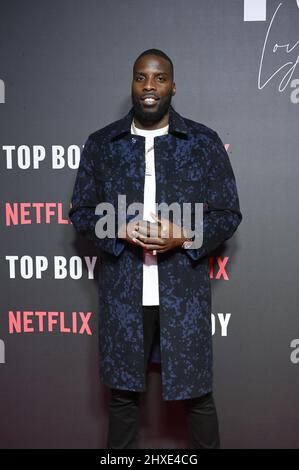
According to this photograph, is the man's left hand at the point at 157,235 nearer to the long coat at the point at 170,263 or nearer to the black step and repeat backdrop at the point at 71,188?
the long coat at the point at 170,263

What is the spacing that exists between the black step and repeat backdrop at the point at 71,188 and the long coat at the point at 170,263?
252 millimetres

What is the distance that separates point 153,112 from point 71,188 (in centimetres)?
46

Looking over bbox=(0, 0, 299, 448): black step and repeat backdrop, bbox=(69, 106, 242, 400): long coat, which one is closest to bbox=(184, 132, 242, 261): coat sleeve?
bbox=(69, 106, 242, 400): long coat

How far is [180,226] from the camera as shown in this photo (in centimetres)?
138

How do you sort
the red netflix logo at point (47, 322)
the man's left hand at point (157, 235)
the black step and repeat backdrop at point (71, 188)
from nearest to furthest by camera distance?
the man's left hand at point (157, 235) → the black step and repeat backdrop at point (71, 188) → the red netflix logo at point (47, 322)

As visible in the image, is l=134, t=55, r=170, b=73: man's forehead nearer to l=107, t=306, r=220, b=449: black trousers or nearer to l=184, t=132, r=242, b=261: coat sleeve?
l=184, t=132, r=242, b=261: coat sleeve

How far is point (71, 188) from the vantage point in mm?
1688

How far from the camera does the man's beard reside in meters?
1.37

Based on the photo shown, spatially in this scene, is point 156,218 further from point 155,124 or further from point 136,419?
point 136,419

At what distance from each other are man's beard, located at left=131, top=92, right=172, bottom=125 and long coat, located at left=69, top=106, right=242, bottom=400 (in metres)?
0.05

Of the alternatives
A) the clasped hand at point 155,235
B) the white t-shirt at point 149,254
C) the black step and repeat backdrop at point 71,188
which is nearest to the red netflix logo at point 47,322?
the black step and repeat backdrop at point 71,188

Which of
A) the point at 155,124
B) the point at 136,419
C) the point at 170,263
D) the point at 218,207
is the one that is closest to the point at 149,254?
the point at 170,263

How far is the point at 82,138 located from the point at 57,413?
3.24ft

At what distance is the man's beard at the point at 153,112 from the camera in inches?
54.0
